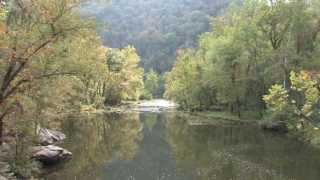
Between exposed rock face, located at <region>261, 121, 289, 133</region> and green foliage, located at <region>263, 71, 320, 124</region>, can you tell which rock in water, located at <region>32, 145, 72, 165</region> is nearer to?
green foliage, located at <region>263, 71, 320, 124</region>

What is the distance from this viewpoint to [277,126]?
51.5 m

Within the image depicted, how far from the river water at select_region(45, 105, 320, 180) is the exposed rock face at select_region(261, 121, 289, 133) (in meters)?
1.41

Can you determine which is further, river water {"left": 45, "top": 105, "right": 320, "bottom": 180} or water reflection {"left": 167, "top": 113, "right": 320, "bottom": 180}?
water reflection {"left": 167, "top": 113, "right": 320, "bottom": 180}

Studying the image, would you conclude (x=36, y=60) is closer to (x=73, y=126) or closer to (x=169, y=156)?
(x=169, y=156)

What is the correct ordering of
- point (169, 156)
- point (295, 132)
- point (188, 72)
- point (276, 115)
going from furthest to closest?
point (188, 72) < point (276, 115) < point (295, 132) < point (169, 156)

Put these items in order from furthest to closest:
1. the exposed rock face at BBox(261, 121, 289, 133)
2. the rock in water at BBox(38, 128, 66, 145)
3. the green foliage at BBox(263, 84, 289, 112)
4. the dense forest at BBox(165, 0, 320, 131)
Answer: the exposed rock face at BBox(261, 121, 289, 133) → the dense forest at BBox(165, 0, 320, 131) → the green foliage at BBox(263, 84, 289, 112) → the rock in water at BBox(38, 128, 66, 145)

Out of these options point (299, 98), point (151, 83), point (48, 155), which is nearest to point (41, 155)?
point (48, 155)

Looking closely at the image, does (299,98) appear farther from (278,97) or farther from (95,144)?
(95,144)

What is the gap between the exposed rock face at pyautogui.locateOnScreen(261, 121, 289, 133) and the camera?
50.7 meters

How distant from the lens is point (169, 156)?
115 feet

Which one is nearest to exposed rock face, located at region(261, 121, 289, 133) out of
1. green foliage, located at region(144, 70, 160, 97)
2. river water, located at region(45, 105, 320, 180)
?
river water, located at region(45, 105, 320, 180)

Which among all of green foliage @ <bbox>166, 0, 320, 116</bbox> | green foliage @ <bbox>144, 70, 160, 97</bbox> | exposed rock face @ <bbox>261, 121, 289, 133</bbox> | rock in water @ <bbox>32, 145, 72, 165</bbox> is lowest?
exposed rock face @ <bbox>261, 121, 289, 133</bbox>

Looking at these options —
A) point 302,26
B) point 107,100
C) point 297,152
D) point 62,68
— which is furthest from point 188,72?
point 62,68

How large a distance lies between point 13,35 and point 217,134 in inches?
1181
